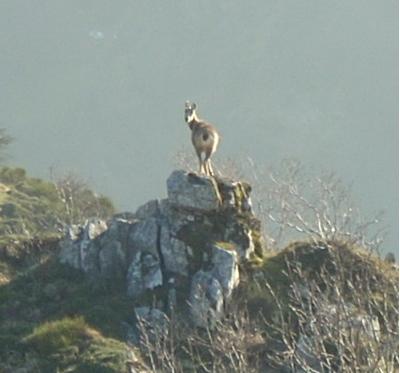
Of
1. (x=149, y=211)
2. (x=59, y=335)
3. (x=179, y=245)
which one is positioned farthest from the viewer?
(x=149, y=211)

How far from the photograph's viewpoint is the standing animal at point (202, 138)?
32938 mm

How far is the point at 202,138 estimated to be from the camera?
33031 mm

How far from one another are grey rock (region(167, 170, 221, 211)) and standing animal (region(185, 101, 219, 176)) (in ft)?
3.61

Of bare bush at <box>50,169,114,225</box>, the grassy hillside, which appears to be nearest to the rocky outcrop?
the grassy hillside

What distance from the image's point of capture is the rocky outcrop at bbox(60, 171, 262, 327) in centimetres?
3062

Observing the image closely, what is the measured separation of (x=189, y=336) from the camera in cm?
2812

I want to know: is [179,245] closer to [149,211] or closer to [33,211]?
[149,211]

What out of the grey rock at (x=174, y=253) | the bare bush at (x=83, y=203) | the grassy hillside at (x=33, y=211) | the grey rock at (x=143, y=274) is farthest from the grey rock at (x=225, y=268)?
the bare bush at (x=83, y=203)

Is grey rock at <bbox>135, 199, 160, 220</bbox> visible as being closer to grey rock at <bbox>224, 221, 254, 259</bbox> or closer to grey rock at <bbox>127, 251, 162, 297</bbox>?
grey rock at <bbox>127, 251, 162, 297</bbox>

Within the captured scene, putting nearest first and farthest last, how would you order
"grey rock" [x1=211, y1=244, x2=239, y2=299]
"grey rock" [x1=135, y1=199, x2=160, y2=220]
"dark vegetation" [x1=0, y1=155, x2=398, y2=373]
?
"dark vegetation" [x1=0, y1=155, x2=398, y2=373], "grey rock" [x1=211, y1=244, x2=239, y2=299], "grey rock" [x1=135, y1=199, x2=160, y2=220]

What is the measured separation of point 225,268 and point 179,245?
1512mm

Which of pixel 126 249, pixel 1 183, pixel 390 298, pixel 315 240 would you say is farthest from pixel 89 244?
pixel 1 183

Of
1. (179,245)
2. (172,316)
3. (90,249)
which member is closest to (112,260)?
(90,249)

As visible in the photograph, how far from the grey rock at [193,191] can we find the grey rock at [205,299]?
2.03 m
